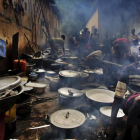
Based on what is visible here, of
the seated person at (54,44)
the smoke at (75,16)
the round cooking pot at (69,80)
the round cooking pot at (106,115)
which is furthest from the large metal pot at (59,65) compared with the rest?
the smoke at (75,16)

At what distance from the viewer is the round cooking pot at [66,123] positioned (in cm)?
265

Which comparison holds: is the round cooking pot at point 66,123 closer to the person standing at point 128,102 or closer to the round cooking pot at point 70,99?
the person standing at point 128,102

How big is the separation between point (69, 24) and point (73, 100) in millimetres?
31005

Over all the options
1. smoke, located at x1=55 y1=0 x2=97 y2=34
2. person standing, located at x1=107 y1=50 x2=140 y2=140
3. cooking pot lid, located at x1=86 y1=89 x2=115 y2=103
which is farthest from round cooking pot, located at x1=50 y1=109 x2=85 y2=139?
smoke, located at x1=55 y1=0 x2=97 y2=34

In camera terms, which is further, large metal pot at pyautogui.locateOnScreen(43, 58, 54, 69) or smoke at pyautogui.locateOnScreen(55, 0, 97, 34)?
smoke at pyautogui.locateOnScreen(55, 0, 97, 34)

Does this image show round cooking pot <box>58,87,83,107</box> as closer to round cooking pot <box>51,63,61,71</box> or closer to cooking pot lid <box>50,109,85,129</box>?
cooking pot lid <box>50,109,85,129</box>

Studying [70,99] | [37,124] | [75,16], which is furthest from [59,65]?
[75,16]

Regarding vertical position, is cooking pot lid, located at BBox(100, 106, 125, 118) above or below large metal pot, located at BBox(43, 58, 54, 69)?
below

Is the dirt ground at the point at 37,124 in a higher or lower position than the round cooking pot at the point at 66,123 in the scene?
lower

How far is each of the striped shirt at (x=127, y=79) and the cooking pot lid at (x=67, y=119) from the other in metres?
0.96

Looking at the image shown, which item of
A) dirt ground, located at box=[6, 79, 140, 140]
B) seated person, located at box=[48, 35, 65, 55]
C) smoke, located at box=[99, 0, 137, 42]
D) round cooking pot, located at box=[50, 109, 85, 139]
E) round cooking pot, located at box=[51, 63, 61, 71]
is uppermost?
smoke, located at box=[99, 0, 137, 42]

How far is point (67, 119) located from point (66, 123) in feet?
0.46

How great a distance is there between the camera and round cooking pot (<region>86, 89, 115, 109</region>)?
152 inches

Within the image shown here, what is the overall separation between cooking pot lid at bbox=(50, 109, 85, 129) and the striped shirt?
0.96m
